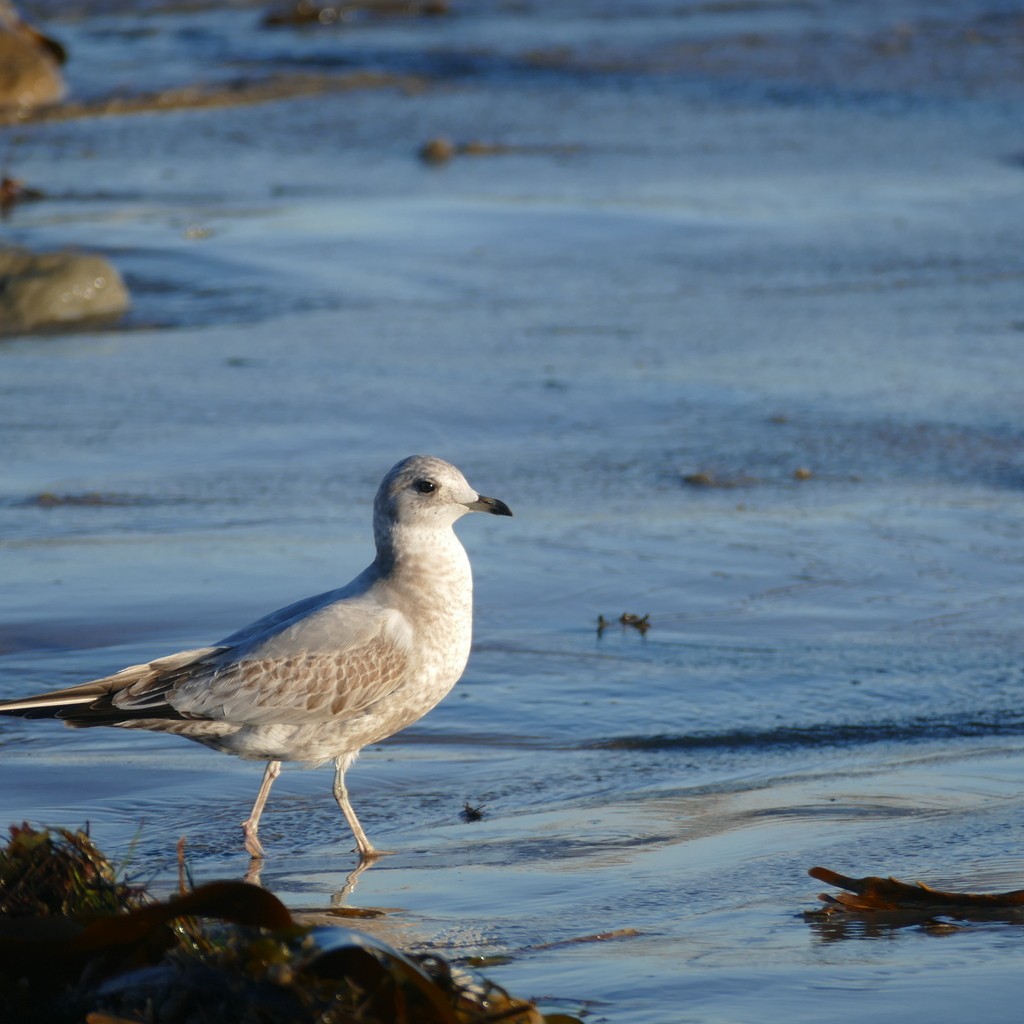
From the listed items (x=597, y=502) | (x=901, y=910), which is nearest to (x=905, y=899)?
(x=901, y=910)

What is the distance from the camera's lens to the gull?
4.90 m

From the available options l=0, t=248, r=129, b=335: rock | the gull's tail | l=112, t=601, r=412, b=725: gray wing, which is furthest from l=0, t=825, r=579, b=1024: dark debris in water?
l=0, t=248, r=129, b=335: rock

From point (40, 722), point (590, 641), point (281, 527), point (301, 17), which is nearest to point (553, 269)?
point (281, 527)

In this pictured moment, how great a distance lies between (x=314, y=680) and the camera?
4.98 meters

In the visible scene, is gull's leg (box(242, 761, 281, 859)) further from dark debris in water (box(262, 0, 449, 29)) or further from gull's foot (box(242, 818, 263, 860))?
dark debris in water (box(262, 0, 449, 29))

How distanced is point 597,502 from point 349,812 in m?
3.01

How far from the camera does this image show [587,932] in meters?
3.96

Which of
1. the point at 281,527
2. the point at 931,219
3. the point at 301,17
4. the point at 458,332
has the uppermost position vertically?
the point at 301,17

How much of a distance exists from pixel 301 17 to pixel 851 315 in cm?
1525

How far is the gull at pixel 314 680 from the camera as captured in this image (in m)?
4.90

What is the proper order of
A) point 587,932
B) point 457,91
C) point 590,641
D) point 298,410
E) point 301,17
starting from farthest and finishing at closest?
point 301,17, point 457,91, point 298,410, point 590,641, point 587,932

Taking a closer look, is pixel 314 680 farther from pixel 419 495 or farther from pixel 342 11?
pixel 342 11

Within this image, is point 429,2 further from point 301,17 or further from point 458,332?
point 458,332

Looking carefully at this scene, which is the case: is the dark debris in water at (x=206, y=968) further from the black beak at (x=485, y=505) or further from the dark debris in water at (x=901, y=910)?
the black beak at (x=485, y=505)
